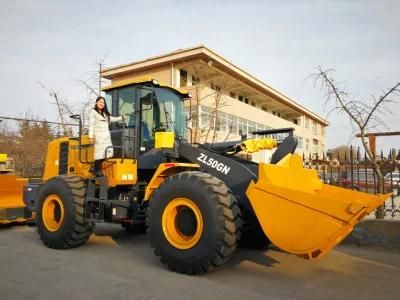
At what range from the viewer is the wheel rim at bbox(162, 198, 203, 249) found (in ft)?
18.1

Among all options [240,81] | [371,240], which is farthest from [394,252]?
[240,81]

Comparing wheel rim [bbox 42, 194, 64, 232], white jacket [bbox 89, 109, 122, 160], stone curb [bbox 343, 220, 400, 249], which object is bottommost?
stone curb [bbox 343, 220, 400, 249]

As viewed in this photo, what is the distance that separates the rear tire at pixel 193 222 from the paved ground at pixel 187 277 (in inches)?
10.6

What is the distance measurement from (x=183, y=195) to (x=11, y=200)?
6.58 m

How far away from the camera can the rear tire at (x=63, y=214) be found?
7047mm

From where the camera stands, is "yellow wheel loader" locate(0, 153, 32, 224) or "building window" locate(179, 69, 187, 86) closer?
"yellow wheel loader" locate(0, 153, 32, 224)

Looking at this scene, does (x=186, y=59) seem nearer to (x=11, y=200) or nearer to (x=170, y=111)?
(x=11, y=200)

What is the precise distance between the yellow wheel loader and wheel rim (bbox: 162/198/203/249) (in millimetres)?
5650

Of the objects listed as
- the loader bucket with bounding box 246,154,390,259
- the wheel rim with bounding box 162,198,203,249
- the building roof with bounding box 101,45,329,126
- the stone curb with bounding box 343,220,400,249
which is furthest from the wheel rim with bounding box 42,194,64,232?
the building roof with bounding box 101,45,329,126

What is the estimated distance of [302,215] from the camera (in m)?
4.89

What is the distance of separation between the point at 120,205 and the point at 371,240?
4.82 m

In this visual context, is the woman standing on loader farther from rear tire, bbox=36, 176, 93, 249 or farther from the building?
the building

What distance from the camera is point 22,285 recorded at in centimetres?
508

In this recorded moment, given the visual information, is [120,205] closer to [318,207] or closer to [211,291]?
[211,291]
